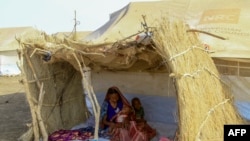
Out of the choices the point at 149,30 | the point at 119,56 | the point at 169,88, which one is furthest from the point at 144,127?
the point at 149,30

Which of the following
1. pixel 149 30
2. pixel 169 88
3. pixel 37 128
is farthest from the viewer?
pixel 169 88

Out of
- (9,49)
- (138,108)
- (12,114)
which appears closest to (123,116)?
(138,108)

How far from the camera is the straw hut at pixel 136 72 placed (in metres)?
4.21

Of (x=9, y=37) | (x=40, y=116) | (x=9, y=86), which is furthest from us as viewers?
(x=9, y=37)

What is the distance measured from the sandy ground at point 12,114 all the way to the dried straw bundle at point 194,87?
4.28 m

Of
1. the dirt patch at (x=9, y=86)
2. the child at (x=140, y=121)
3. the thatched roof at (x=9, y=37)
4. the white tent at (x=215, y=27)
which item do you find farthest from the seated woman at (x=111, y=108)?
the thatched roof at (x=9, y=37)

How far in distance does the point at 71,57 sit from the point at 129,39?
3.67 feet

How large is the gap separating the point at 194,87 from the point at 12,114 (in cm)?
709

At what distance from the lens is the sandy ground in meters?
7.84

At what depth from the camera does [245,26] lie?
21.0 feet

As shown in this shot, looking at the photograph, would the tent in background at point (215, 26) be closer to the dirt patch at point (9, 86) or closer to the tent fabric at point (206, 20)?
the tent fabric at point (206, 20)

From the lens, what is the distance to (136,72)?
7508 millimetres

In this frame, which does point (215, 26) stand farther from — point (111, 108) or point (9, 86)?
point (9, 86)

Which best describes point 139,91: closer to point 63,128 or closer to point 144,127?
point 144,127
